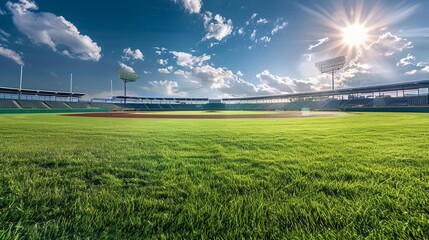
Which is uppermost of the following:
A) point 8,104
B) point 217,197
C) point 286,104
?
point 286,104

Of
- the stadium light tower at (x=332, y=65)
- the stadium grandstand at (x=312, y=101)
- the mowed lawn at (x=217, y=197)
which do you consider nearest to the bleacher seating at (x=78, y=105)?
the stadium grandstand at (x=312, y=101)

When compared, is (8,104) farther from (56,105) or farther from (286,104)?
(286,104)

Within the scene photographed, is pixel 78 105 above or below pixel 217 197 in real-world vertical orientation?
above

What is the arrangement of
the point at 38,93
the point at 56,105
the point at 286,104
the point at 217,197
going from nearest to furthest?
the point at 217,197
the point at 38,93
the point at 56,105
the point at 286,104

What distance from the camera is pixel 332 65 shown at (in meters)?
64.6

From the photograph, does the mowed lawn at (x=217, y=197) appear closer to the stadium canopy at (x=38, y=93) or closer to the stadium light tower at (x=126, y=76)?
the stadium canopy at (x=38, y=93)

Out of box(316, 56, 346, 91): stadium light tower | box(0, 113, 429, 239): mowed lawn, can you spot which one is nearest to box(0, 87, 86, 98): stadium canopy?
box(0, 113, 429, 239): mowed lawn

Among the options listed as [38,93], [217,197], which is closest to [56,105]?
[38,93]

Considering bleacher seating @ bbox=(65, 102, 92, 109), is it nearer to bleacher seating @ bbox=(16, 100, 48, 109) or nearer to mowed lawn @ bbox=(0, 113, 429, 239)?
bleacher seating @ bbox=(16, 100, 48, 109)

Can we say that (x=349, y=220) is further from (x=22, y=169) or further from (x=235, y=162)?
(x=22, y=169)

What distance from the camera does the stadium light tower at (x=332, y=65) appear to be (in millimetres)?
62219

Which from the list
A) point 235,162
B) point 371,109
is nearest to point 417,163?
point 235,162

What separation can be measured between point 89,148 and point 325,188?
5.14 metres

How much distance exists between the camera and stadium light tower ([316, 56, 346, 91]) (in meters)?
62.2
